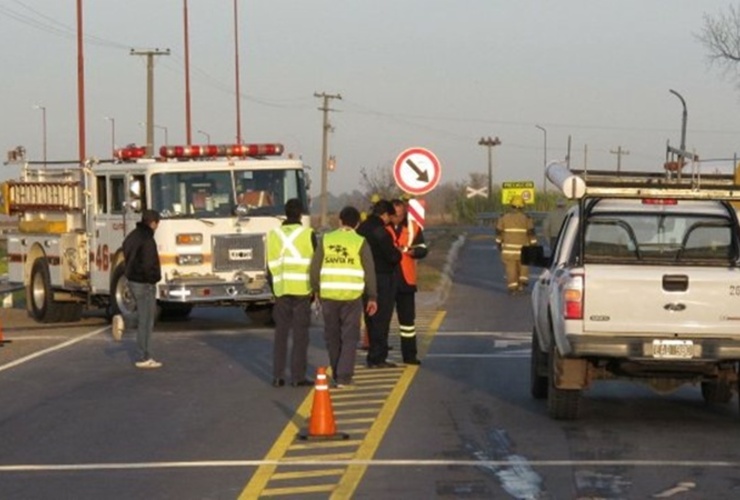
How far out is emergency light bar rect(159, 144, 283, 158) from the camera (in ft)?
83.6

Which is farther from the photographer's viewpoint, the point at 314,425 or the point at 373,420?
the point at 373,420

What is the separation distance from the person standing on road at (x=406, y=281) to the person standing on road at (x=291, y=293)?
219 cm

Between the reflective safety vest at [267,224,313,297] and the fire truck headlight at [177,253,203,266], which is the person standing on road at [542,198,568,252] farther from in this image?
the fire truck headlight at [177,253,203,266]

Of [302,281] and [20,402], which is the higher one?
[302,281]

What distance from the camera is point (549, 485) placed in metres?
11.0

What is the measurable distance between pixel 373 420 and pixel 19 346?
991 cm

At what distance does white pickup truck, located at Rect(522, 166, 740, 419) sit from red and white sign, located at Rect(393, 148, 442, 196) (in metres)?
10.2

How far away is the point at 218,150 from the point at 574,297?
42.9 ft

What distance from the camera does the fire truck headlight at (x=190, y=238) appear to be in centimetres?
2486

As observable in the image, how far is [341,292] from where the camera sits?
16797 mm

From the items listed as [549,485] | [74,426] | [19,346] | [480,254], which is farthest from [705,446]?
[480,254]

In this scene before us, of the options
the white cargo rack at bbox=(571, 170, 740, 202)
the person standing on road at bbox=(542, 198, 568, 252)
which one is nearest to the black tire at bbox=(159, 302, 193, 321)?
the person standing on road at bbox=(542, 198, 568, 252)

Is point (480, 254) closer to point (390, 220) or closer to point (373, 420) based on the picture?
point (390, 220)

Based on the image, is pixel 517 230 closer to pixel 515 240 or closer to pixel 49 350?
pixel 515 240
